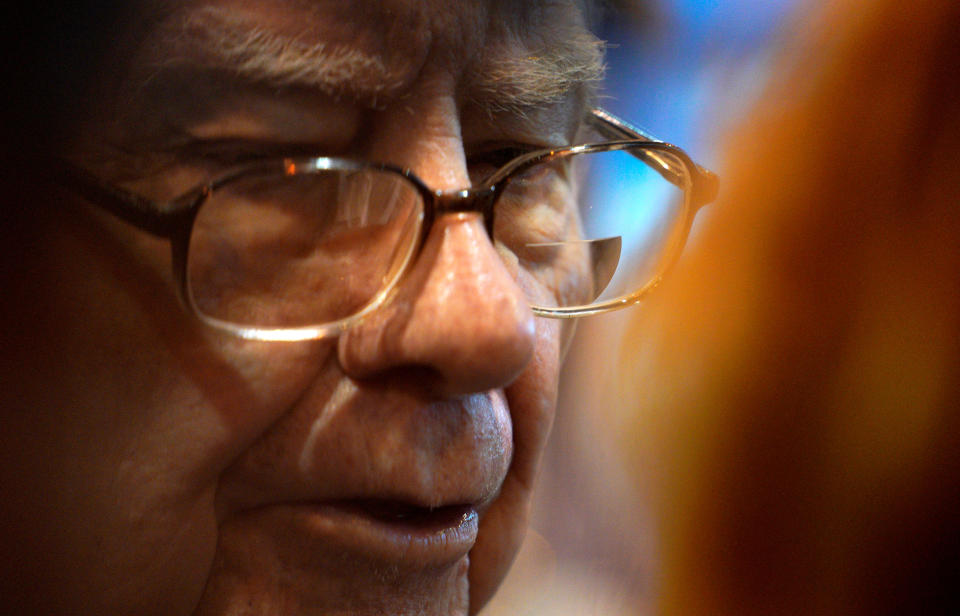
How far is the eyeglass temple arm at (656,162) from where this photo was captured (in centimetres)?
73

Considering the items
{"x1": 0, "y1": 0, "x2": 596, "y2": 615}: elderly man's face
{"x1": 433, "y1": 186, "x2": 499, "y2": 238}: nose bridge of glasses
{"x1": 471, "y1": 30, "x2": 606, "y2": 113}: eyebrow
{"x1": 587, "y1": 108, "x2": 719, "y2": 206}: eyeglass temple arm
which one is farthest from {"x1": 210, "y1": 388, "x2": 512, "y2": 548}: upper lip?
{"x1": 587, "y1": 108, "x2": 719, "y2": 206}: eyeglass temple arm

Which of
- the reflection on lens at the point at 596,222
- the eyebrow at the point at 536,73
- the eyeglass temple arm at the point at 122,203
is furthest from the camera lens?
the reflection on lens at the point at 596,222

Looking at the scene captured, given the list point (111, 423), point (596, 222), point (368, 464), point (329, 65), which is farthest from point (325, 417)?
point (596, 222)

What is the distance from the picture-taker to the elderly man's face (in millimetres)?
450

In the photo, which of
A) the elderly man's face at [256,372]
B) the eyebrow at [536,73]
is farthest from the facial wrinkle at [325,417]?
the eyebrow at [536,73]

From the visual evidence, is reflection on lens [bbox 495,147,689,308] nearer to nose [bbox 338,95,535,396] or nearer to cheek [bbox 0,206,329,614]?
nose [bbox 338,95,535,396]

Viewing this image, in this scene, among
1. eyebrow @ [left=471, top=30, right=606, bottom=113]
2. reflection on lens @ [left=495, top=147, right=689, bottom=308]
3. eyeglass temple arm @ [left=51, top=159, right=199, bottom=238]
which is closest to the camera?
eyeglass temple arm @ [left=51, top=159, right=199, bottom=238]

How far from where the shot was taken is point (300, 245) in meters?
0.50

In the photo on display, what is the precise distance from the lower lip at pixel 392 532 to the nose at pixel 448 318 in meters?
0.12

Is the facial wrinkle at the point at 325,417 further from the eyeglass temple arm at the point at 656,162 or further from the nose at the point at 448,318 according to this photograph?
the eyeglass temple arm at the point at 656,162

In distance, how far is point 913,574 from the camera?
0.80m

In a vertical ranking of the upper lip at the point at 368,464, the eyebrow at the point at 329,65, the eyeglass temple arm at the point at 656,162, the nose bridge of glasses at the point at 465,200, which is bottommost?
the upper lip at the point at 368,464

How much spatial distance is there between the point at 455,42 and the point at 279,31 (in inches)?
5.7

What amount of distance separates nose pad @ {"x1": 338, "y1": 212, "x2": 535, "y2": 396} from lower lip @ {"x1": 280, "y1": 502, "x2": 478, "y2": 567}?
119 millimetres
